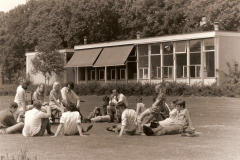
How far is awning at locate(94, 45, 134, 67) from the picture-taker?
5047 centimetres

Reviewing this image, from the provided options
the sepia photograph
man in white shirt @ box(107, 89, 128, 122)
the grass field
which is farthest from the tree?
the grass field

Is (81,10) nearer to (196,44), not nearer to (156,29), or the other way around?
(156,29)

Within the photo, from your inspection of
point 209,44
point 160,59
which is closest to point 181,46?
point 160,59

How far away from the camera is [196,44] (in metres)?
43.4

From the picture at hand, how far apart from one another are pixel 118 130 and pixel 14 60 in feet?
206

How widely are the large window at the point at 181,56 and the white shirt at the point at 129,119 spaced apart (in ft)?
104

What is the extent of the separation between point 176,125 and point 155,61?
3508 cm

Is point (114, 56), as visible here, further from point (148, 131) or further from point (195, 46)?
point (148, 131)

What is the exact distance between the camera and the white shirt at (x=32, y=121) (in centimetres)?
1285

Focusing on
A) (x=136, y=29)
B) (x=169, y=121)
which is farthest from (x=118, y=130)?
(x=136, y=29)

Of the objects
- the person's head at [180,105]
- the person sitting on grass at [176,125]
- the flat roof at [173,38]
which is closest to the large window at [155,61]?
the flat roof at [173,38]

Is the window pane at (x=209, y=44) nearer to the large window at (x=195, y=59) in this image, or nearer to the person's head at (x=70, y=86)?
the large window at (x=195, y=59)

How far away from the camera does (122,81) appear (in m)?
52.2

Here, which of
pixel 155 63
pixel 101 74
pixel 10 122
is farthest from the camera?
pixel 101 74
